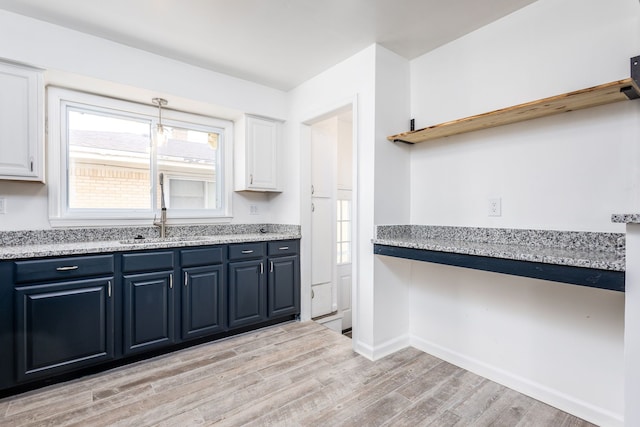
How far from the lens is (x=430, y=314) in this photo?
249 cm

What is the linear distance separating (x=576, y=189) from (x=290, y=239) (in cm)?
229

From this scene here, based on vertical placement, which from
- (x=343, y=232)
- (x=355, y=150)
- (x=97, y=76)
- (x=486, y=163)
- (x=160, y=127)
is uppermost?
(x=97, y=76)

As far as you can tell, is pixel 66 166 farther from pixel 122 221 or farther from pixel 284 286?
pixel 284 286

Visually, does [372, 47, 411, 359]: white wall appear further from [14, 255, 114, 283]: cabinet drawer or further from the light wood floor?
[14, 255, 114, 283]: cabinet drawer

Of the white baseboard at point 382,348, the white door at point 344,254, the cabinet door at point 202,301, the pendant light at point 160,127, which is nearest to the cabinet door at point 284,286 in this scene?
the cabinet door at point 202,301

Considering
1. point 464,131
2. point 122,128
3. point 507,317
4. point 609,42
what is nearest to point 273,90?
point 122,128

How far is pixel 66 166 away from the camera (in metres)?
2.54

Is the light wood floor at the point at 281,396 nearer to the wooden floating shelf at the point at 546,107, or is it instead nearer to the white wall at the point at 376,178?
the white wall at the point at 376,178

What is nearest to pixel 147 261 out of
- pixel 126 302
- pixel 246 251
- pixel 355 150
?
pixel 126 302

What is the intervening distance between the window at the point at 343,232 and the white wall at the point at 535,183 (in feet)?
4.99

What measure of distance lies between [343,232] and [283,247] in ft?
3.74

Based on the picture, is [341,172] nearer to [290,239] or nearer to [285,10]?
[290,239]

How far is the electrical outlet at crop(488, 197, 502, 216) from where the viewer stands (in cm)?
207

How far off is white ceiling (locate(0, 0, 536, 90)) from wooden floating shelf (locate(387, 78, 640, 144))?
2.39 ft
